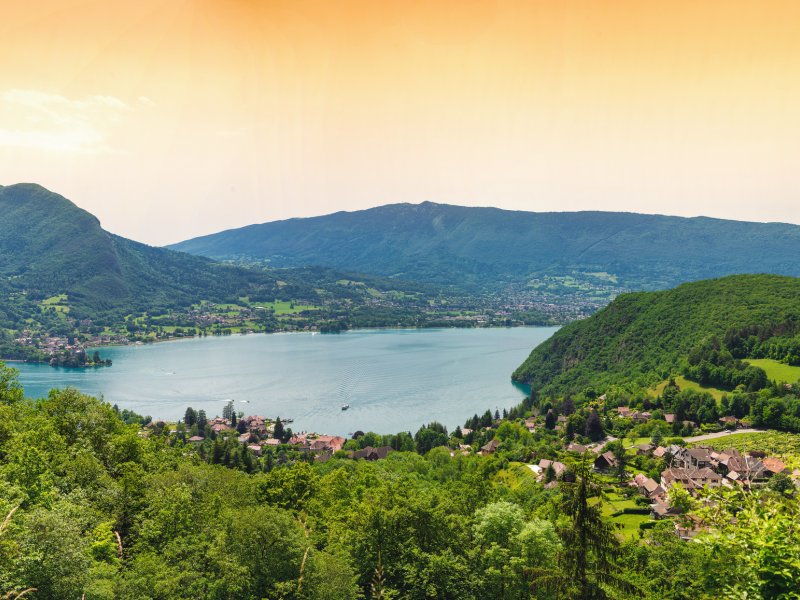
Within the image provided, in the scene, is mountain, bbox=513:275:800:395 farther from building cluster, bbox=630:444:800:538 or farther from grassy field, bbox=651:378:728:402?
building cluster, bbox=630:444:800:538

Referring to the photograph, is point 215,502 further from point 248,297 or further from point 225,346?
point 248,297

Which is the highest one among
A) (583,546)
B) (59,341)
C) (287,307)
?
(287,307)

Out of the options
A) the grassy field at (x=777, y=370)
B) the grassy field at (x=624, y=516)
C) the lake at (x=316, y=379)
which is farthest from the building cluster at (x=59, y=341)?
the grassy field at (x=777, y=370)

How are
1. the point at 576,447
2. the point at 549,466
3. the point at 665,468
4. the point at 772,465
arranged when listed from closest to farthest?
the point at 772,465 → the point at 665,468 → the point at 549,466 → the point at 576,447

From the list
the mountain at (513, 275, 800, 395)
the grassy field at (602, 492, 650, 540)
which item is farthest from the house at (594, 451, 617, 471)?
the mountain at (513, 275, 800, 395)

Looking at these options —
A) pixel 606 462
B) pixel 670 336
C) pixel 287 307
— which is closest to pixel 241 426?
pixel 606 462

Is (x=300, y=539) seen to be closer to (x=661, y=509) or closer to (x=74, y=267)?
(x=661, y=509)

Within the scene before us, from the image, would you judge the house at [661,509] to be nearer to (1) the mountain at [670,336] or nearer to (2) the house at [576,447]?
(2) the house at [576,447]
